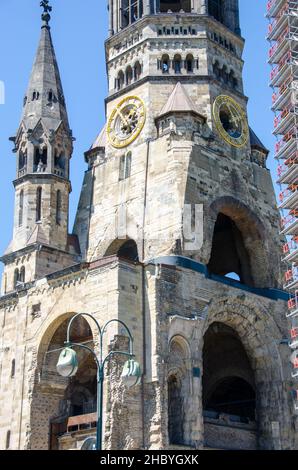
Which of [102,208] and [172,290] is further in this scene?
[102,208]

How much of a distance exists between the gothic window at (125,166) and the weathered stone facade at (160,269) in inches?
3.9

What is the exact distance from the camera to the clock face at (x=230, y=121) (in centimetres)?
4566

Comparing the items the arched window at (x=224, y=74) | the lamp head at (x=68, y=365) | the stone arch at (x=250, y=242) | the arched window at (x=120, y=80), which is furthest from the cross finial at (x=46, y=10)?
the lamp head at (x=68, y=365)

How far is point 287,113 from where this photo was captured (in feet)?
140

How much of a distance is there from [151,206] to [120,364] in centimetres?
997

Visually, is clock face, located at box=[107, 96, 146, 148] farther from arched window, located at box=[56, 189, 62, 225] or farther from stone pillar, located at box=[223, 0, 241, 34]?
stone pillar, located at box=[223, 0, 241, 34]

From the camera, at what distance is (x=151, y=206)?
139 ft

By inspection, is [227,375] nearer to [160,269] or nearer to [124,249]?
[124,249]

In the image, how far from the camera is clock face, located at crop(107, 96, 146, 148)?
4556cm

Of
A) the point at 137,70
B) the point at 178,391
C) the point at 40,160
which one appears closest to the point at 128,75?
the point at 137,70

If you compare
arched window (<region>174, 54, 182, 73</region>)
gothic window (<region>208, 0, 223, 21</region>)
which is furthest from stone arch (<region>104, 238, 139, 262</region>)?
gothic window (<region>208, 0, 223, 21</region>)

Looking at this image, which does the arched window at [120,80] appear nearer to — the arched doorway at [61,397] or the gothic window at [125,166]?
the gothic window at [125,166]
